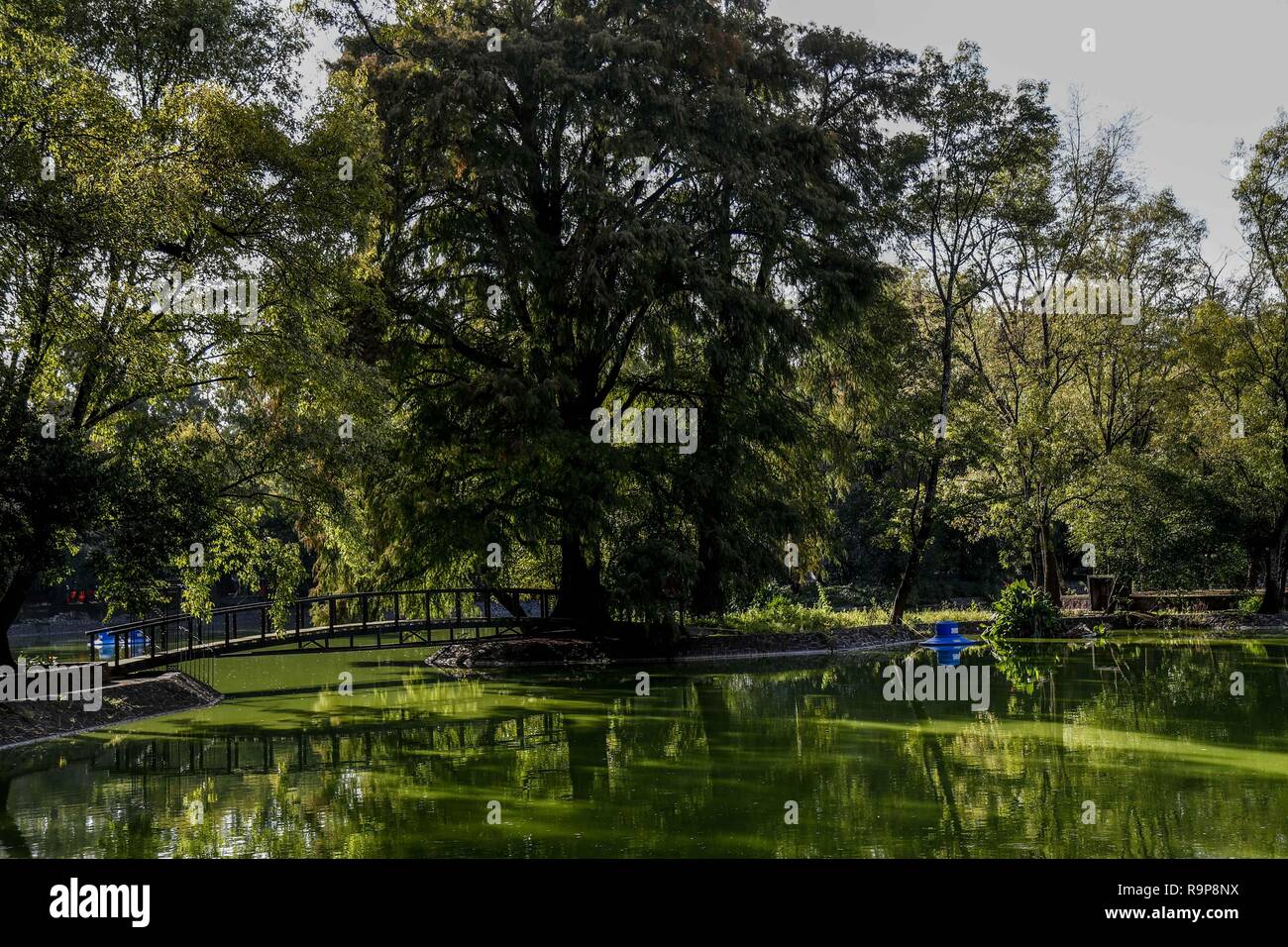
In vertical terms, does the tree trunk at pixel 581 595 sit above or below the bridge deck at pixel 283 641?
above

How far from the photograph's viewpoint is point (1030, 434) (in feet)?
94.2

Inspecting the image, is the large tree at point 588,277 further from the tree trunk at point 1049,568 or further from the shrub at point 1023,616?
the tree trunk at point 1049,568

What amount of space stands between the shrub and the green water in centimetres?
794

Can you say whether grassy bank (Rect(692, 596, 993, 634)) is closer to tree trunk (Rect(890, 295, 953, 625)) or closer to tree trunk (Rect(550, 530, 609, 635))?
tree trunk (Rect(890, 295, 953, 625))

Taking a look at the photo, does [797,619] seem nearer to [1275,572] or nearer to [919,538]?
[919,538]

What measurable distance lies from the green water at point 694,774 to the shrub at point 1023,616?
7.94m

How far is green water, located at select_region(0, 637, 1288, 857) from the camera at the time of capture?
795 cm

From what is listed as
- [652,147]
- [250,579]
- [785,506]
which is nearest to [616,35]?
[652,147]

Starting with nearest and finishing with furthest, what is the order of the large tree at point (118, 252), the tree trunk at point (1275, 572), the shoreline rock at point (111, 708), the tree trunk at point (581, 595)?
the large tree at point (118, 252) < the shoreline rock at point (111, 708) < the tree trunk at point (581, 595) < the tree trunk at point (1275, 572)

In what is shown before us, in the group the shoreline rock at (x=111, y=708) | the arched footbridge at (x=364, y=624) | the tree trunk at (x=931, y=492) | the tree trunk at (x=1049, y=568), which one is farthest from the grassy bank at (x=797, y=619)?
the shoreline rock at (x=111, y=708)

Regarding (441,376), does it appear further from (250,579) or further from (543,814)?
(543,814)

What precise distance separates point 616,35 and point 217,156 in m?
8.79

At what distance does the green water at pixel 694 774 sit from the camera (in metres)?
7.95

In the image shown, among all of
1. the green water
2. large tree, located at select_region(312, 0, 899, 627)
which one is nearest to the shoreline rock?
the green water
